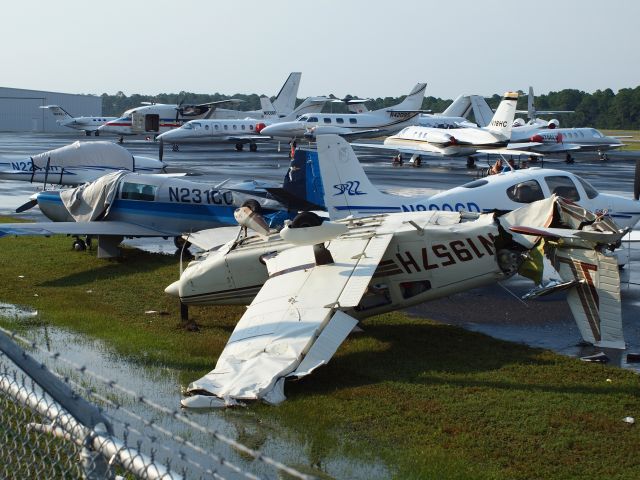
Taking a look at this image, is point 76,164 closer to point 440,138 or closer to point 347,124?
point 440,138

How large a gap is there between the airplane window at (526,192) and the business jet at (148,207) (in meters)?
5.14

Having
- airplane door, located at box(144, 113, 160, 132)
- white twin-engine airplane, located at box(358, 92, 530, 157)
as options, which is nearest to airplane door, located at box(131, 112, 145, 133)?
airplane door, located at box(144, 113, 160, 132)

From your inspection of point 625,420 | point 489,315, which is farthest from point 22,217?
point 625,420

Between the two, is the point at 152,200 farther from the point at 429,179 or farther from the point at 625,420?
the point at 429,179

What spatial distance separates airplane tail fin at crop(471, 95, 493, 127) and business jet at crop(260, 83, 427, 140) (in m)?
5.24

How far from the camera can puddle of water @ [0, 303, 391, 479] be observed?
789 cm

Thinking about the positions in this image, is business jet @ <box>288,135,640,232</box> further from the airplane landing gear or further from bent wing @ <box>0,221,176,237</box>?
the airplane landing gear

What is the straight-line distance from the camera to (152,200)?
19141 mm

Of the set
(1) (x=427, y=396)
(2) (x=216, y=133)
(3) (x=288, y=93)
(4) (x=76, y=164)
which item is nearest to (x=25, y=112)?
(3) (x=288, y=93)

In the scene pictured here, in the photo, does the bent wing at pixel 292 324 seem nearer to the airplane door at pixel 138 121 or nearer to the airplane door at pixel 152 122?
the airplane door at pixel 138 121

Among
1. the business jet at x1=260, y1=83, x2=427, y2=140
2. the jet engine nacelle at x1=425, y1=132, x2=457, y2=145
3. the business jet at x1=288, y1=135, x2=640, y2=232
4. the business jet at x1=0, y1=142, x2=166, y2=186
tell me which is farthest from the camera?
the business jet at x1=260, y1=83, x2=427, y2=140

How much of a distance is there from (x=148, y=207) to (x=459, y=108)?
6462 centimetres

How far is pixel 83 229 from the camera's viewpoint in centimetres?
1844

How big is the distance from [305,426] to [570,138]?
50802mm
